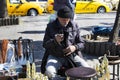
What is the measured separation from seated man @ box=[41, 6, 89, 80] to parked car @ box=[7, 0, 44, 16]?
18.6m

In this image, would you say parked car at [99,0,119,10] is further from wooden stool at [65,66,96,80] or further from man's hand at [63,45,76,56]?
wooden stool at [65,66,96,80]

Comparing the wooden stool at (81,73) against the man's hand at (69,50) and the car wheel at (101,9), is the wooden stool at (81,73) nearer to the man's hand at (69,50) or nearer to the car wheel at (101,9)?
the man's hand at (69,50)

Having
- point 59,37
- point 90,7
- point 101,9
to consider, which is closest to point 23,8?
point 90,7

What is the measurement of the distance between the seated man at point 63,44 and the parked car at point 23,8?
1859cm

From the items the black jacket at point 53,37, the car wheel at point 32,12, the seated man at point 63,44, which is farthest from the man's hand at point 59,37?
the car wheel at point 32,12

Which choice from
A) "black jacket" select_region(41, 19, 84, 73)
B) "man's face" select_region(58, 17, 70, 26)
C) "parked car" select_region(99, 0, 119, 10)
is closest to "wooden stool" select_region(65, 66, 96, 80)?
"black jacket" select_region(41, 19, 84, 73)

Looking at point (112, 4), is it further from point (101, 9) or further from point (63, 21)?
point (63, 21)

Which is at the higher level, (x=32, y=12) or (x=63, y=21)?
(x=63, y=21)

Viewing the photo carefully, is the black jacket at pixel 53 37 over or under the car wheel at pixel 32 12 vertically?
over

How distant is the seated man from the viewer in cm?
617

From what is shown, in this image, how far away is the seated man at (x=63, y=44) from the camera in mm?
6172

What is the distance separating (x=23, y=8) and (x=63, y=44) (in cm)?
1894

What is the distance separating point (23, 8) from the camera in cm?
2494

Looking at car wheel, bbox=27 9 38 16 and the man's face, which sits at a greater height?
the man's face
